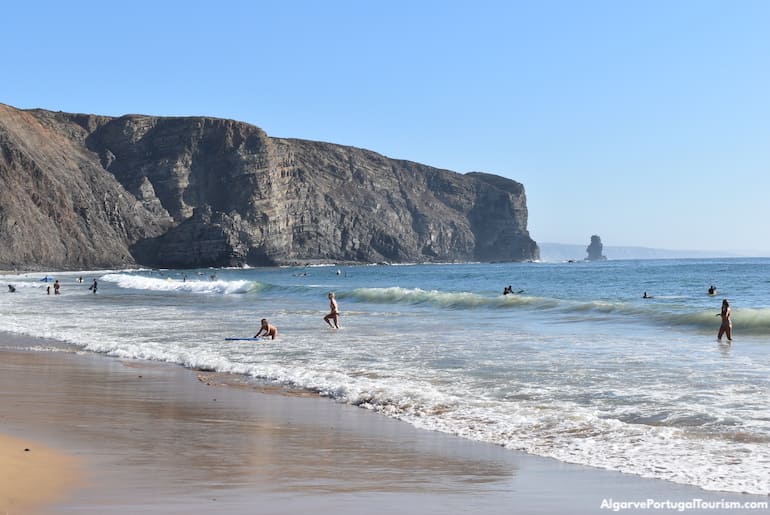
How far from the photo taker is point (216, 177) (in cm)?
16438

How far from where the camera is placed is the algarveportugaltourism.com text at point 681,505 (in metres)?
5.90

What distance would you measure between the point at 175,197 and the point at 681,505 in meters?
160

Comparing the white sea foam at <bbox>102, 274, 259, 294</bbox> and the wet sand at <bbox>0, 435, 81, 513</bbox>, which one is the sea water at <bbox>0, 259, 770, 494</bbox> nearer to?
the wet sand at <bbox>0, 435, 81, 513</bbox>

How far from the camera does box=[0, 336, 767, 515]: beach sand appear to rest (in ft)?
19.1

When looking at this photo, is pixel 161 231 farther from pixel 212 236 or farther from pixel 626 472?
pixel 626 472

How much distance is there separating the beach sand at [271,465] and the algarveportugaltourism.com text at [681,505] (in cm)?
8

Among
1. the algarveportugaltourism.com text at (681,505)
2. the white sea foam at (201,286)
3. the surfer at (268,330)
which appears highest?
the algarveportugaltourism.com text at (681,505)

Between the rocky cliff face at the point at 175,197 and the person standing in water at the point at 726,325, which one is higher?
the rocky cliff face at the point at 175,197

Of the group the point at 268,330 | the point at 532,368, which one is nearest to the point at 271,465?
the point at 532,368

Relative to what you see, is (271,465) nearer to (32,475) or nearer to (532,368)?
(32,475)

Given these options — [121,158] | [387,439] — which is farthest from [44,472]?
[121,158]

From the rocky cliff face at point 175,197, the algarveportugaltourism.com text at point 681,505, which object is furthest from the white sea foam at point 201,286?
the algarveportugaltourism.com text at point 681,505

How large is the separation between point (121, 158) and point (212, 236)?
2719cm

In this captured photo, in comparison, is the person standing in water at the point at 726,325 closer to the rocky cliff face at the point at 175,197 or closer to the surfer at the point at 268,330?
the surfer at the point at 268,330
